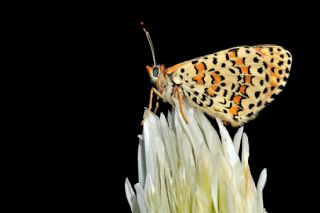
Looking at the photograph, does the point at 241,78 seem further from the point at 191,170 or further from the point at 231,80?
the point at 191,170

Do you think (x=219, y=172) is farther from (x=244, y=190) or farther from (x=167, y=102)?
(x=167, y=102)

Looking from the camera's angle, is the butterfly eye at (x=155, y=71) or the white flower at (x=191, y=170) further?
the butterfly eye at (x=155, y=71)

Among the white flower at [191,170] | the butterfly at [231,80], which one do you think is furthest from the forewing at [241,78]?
the white flower at [191,170]

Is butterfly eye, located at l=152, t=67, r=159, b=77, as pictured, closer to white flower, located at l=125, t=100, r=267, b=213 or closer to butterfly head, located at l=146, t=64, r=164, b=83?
butterfly head, located at l=146, t=64, r=164, b=83

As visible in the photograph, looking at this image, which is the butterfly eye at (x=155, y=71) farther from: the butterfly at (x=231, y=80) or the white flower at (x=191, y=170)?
the white flower at (x=191, y=170)

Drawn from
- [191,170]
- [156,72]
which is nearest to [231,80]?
[156,72]

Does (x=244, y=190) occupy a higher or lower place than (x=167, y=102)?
lower

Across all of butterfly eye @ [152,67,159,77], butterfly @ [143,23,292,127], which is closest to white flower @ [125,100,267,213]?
butterfly @ [143,23,292,127]

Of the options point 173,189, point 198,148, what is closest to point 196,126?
point 198,148
